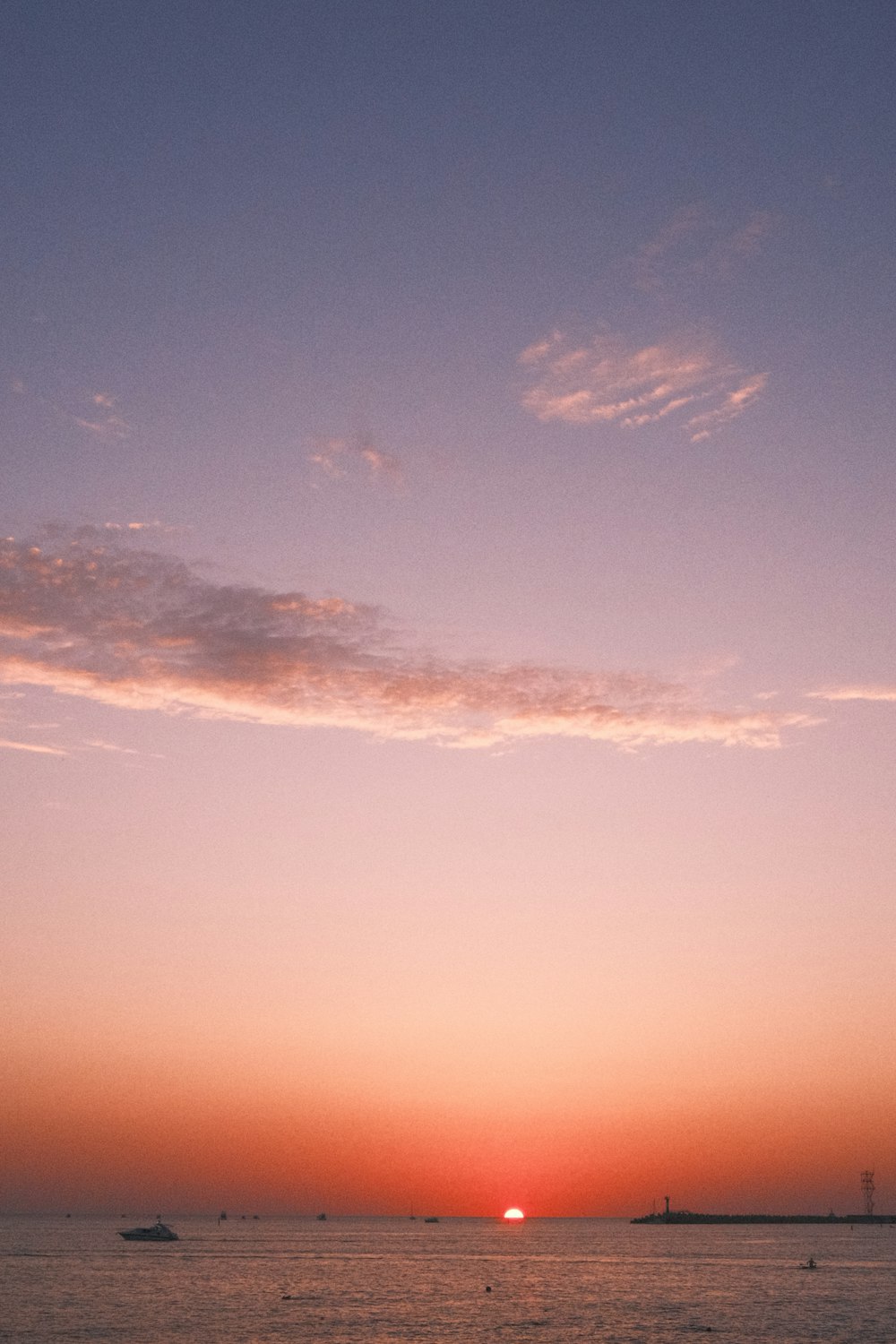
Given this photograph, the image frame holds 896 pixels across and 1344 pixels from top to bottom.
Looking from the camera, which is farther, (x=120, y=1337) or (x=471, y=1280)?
(x=471, y=1280)

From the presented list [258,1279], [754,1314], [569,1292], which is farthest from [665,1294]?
[258,1279]

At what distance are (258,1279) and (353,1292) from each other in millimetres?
25208

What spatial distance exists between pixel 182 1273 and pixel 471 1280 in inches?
1659

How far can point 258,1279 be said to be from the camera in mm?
166625

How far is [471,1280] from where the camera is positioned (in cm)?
17175

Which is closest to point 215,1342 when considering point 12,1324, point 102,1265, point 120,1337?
point 120,1337

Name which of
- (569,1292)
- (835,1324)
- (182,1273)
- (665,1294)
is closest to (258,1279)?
(182,1273)

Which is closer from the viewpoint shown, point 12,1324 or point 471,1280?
point 12,1324

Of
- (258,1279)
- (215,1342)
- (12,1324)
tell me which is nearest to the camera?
(215,1342)

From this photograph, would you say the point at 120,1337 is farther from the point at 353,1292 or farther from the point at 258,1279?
the point at 258,1279

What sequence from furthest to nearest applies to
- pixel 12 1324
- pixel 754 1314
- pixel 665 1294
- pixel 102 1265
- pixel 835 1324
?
pixel 102 1265 → pixel 665 1294 → pixel 754 1314 → pixel 835 1324 → pixel 12 1324

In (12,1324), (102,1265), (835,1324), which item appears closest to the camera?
(12,1324)

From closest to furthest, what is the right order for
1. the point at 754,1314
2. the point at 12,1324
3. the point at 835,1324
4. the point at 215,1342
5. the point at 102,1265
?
the point at 215,1342
the point at 12,1324
the point at 835,1324
the point at 754,1314
the point at 102,1265

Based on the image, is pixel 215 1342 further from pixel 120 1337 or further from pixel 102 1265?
pixel 102 1265
